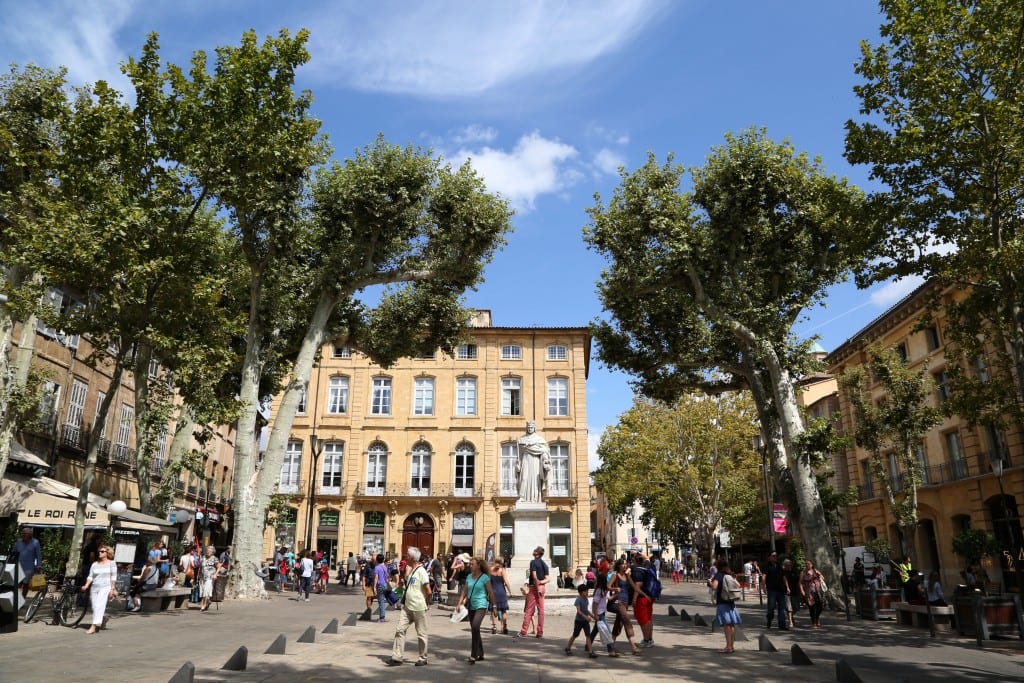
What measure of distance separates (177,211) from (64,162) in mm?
2183

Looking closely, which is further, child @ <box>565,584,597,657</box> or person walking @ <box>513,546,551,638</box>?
person walking @ <box>513,546,551,638</box>

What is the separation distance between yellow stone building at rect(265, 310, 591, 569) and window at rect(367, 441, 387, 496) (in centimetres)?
6

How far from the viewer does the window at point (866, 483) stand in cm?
3581

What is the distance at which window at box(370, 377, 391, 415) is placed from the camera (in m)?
42.2

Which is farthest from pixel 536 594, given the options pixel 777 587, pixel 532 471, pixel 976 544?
pixel 976 544

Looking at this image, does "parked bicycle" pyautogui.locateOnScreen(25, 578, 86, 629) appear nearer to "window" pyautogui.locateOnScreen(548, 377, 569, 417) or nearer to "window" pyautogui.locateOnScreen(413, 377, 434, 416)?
"window" pyautogui.locateOnScreen(413, 377, 434, 416)

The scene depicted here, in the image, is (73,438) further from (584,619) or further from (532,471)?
(584,619)

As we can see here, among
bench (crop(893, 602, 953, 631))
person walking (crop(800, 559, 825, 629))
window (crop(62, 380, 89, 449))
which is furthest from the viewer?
window (crop(62, 380, 89, 449))

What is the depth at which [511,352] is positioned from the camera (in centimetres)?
4316

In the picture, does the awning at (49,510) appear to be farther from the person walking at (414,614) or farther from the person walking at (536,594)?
the person walking at (414,614)

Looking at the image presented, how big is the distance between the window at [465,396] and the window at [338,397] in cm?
656

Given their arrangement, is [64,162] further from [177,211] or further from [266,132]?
[266,132]

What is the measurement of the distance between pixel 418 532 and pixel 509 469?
241 inches

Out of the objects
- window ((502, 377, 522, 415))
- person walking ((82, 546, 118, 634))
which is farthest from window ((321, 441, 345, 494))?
person walking ((82, 546, 118, 634))
